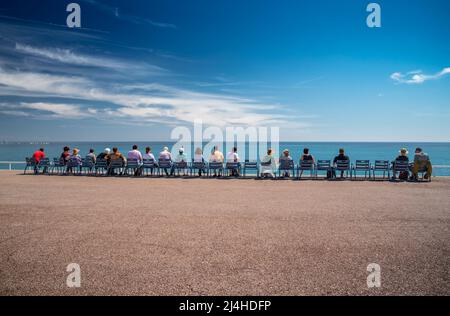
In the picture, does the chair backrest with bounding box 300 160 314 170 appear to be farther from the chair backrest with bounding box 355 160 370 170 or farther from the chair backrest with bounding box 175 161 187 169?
the chair backrest with bounding box 175 161 187 169

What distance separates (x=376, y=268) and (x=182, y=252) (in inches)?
110

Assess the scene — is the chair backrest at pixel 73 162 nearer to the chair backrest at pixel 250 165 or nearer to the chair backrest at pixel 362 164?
the chair backrest at pixel 250 165

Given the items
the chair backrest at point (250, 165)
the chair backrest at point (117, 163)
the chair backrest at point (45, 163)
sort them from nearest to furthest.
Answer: the chair backrest at point (250, 165), the chair backrest at point (117, 163), the chair backrest at point (45, 163)

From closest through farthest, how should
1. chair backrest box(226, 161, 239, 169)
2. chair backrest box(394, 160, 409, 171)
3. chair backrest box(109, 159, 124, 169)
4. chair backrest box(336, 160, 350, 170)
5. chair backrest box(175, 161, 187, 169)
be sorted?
chair backrest box(394, 160, 409, 171) → chair backrest box(336, 160, 350, 170) → chair backrest box(226, 161, 239, 169) → chair backrest box(175, 161, 187, 169) → chair backrest box(109, 159, 124, 169)

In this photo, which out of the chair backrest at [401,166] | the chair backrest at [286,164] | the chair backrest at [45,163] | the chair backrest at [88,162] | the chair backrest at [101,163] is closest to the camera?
the chair backrest at [401,166]

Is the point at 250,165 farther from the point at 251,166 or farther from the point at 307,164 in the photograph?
the point at 307,164

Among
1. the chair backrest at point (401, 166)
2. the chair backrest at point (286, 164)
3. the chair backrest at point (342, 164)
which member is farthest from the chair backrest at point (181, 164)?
the chair backrest at point (401, 166)

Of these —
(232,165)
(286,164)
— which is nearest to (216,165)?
(232,165)

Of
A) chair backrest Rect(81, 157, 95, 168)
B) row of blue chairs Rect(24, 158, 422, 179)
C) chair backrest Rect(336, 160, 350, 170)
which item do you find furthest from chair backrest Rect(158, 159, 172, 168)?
chair backrest Rect(336, 160, 350, 170)

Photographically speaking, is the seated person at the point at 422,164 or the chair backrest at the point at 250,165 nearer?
the seated person at the point at 422,164

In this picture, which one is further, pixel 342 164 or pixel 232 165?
pixel 232 165

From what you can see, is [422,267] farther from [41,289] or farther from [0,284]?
[0,284]

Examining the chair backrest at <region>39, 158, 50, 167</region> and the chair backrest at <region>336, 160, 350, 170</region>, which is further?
the chair backrest at <region>39, 158, 50, 167</region>
